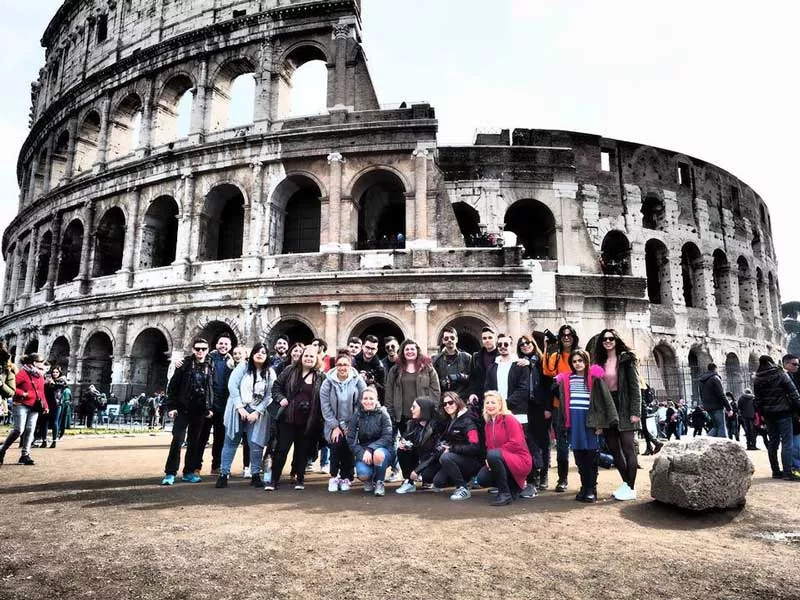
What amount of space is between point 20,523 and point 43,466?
3.59 meters

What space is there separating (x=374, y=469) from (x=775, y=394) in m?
5.01

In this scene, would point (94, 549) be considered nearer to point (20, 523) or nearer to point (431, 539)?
point (20, 523)

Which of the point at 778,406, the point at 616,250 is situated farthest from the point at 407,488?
the point at 616,250

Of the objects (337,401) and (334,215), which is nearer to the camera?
(337,401)

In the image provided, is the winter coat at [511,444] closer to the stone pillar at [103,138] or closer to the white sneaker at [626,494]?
the white sneaker at [626,494]

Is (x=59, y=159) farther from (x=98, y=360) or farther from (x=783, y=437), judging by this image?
(x=783, y=437)

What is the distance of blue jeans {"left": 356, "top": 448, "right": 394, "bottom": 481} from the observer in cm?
544

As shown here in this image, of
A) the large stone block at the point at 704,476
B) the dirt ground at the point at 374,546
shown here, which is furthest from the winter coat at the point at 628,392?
the dirt ground at the point at 374,546

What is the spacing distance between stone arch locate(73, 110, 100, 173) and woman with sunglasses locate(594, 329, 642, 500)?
834 inches

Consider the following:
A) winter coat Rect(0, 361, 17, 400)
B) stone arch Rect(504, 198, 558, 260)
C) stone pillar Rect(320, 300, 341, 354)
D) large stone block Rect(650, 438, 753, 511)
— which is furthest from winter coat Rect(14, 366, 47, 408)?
stone arch Rect(504, 198, 558, 260)

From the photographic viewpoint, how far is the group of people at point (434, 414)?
205 inches

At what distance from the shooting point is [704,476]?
4.53 m

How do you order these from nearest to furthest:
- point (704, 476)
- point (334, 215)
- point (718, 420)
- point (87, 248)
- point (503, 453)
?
point (704, 476), point (503, 453), point (718, 420), point (334, 215), point (87, 248)

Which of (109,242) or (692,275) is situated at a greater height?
(109,242)
